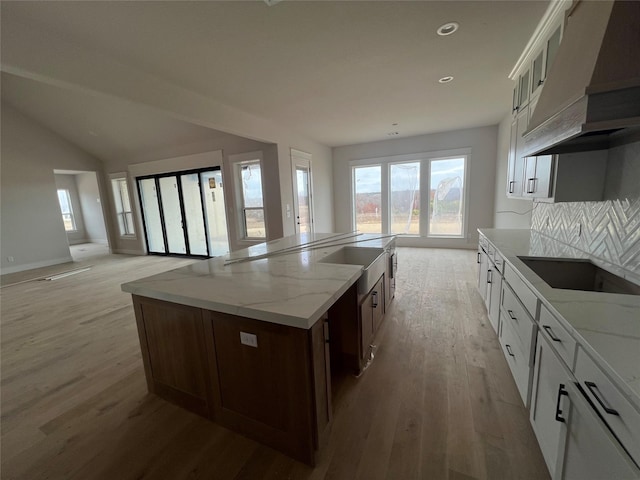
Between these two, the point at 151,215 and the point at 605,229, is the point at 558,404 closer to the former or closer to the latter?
the point at 605,229

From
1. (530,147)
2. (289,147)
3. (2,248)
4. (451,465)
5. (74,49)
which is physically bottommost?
(451,465)

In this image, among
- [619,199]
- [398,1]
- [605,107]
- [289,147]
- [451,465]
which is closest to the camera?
[605,107]

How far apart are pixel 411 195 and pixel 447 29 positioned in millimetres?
4403

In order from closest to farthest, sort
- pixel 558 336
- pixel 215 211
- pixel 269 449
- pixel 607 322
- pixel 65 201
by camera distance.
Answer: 1. pixel 607 322
2. pixel 558 336
3. pixel 269 449
4. pixel 215 211
5. pixel 65 201

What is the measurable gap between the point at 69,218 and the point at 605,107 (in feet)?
43.1

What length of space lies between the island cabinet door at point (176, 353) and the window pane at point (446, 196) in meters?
5.95

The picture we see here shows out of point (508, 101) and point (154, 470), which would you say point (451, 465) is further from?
point (508, 101)

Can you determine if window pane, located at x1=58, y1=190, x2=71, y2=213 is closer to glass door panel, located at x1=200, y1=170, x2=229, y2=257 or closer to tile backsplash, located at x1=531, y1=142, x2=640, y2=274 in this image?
glass door panel, located at x1=200, y1=170, x2=229, y2=257

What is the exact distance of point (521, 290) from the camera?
5.15ft

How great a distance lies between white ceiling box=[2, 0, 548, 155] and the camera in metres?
1.90

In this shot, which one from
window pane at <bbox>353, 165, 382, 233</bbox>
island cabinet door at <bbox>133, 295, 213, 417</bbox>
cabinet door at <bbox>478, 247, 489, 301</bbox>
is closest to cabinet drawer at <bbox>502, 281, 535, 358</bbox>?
cabinet door at <bbox>478, 247, 489, 301</bbox>

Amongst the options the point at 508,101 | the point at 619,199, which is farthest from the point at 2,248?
the point at 508,101

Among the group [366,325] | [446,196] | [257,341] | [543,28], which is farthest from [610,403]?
[446,196]

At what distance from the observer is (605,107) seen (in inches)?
38.8
